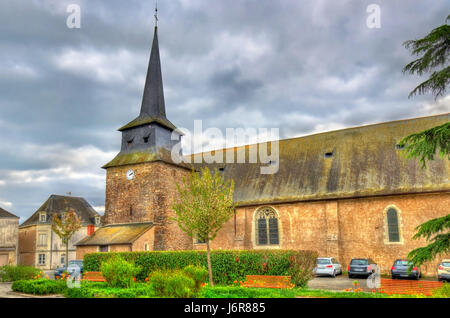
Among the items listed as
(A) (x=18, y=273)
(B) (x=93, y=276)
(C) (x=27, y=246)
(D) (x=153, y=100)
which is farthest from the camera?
(C) (x=27, y=246)

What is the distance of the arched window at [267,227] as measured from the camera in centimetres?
2584

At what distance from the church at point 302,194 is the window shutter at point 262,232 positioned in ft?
0.25

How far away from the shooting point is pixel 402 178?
2309cm

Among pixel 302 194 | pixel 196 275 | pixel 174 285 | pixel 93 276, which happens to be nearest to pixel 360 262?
pixel 302 194

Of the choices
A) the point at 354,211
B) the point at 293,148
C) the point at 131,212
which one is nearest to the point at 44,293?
the point at 131,212

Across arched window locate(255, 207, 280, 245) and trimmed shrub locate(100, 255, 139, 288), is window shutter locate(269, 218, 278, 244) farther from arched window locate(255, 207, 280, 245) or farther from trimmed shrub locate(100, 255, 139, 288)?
trimmed shrub locate(100, 255, 139, 288)

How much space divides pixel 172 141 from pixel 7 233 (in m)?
20.7

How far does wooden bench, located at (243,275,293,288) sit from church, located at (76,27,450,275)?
32.8ft

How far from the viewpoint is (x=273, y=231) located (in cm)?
2588

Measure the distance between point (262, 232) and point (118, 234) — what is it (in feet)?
34.7

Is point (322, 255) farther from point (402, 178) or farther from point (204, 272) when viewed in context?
point (204, 272)

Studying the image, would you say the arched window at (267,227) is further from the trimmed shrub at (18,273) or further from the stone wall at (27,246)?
the stone wall at (27,246)

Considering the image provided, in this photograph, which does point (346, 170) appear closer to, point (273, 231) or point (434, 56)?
point (273, 231)
